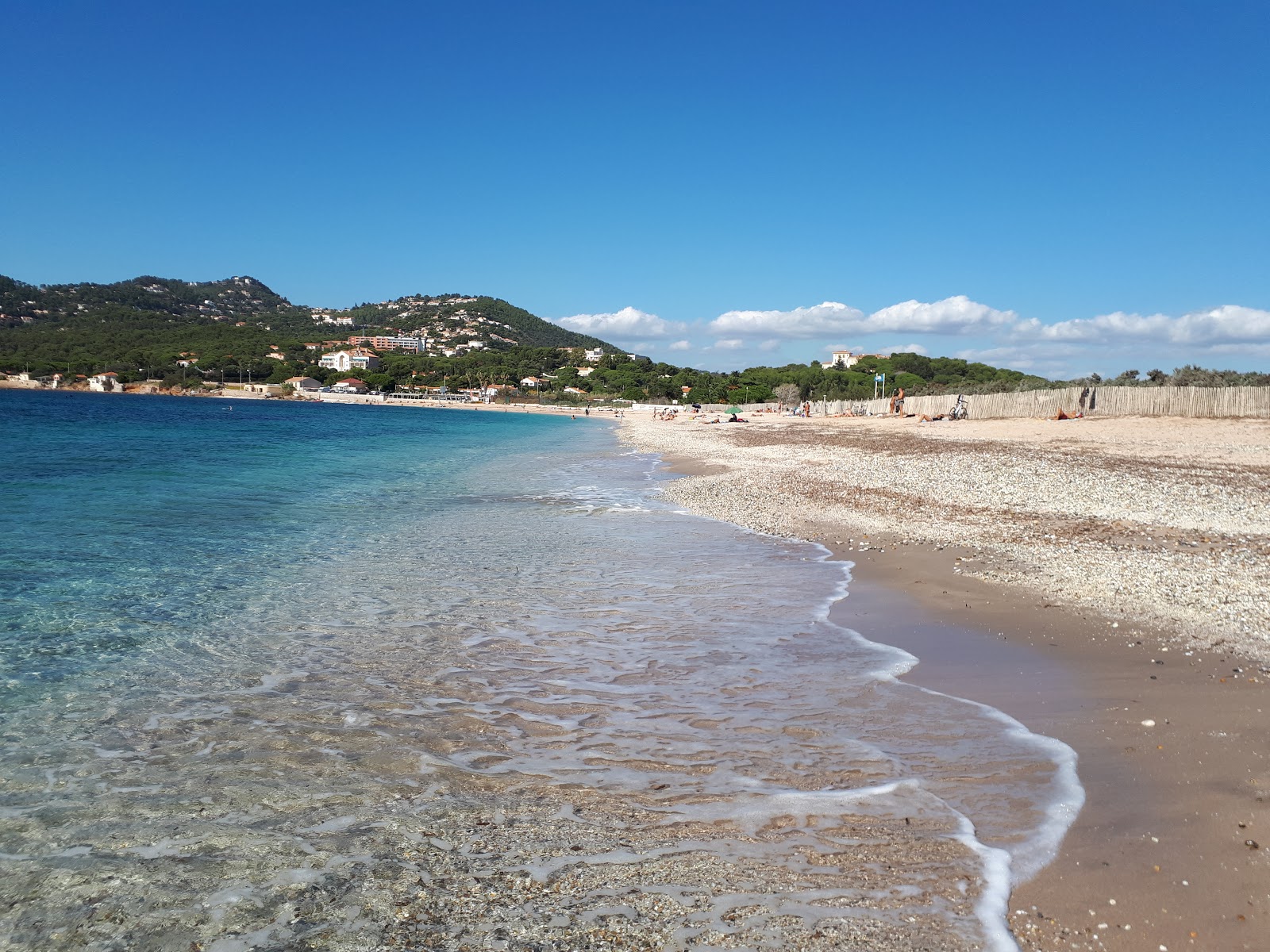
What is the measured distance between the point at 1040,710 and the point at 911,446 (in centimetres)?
2379

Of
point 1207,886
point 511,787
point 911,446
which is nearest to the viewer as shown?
point 1207,886

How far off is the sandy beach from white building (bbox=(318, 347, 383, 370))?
6117 inches

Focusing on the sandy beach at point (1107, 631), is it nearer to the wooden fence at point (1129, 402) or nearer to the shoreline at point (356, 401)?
the wooden fence at point (1129, 402)

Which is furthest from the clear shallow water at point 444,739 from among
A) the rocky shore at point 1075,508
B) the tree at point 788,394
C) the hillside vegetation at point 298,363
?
the tree at point 788,394

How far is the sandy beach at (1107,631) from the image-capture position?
9.69ft

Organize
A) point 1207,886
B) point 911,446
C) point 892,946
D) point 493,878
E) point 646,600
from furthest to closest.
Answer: point 911,446 < point 646,600 < point 493,878 < point 1207,886 < point 892,946

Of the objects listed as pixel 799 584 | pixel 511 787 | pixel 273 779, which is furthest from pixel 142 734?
pixel 799 584

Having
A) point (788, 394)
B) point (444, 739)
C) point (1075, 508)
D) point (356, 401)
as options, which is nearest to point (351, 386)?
point (356, 401)

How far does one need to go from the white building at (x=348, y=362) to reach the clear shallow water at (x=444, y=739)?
159 metres

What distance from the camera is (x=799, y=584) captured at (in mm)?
8680

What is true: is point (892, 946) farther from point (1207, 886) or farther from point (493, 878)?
point (493, 878)

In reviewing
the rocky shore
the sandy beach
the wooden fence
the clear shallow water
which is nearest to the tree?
the wooden fence

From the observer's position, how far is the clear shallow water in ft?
10.1

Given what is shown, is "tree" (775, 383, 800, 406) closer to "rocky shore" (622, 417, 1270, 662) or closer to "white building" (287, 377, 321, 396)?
"rocky shore" (622, 417, 1270, 662)
